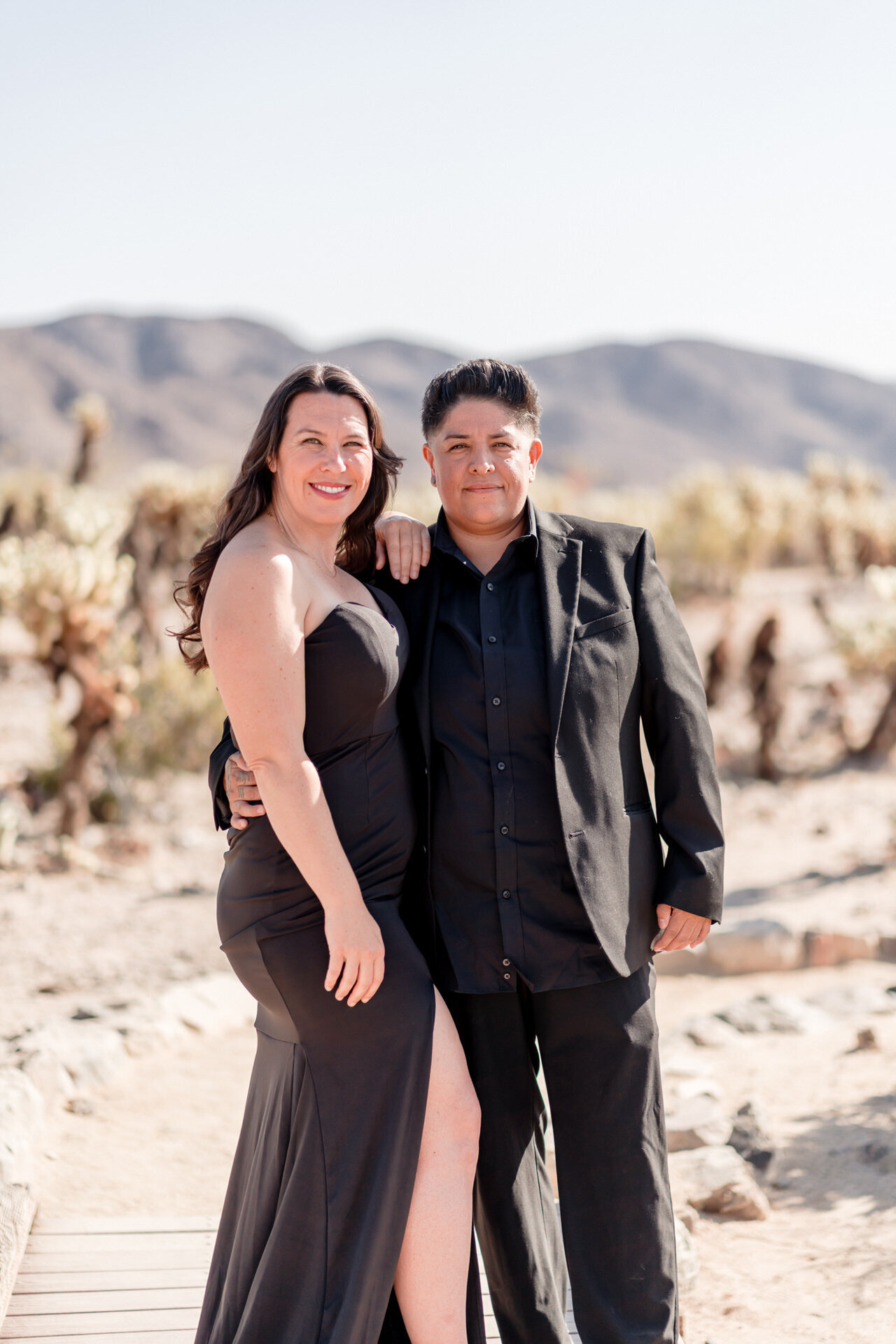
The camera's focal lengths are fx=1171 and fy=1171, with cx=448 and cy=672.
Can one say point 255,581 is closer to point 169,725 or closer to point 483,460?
point 483,460

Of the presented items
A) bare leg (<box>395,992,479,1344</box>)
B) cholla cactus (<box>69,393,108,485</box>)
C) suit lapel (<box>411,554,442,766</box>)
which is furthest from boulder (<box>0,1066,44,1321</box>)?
cholla cactus (<box>69,393,108,485</box>)

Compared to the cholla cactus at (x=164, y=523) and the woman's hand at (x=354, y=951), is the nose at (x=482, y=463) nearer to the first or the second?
the woman's hand at (x=354, y=951)

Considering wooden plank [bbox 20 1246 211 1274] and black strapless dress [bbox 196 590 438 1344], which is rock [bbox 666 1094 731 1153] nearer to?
wooden plank [bbox 20 1246 211 1274]

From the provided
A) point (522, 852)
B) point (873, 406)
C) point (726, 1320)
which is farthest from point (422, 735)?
point (873, 406)

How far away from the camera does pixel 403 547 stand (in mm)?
2537

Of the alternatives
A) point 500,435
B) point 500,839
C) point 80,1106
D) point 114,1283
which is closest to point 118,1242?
point 114,1283

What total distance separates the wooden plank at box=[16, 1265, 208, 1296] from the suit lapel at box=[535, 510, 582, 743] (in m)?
1.77

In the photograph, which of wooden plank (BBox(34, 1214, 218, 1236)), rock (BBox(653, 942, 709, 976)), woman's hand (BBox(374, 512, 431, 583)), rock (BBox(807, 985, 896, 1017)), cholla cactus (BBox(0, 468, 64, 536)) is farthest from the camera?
cholla cactus (BBox(0, 468, 64, 536))

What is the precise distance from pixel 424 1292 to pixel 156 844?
712 centimetres

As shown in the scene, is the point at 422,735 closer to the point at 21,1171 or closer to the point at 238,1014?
the point at 21,1171

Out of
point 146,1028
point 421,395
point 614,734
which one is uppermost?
point 421,395

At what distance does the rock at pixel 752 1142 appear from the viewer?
161 inches

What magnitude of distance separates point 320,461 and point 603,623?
0.68 meters

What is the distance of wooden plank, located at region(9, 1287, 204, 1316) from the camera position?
281 cm
